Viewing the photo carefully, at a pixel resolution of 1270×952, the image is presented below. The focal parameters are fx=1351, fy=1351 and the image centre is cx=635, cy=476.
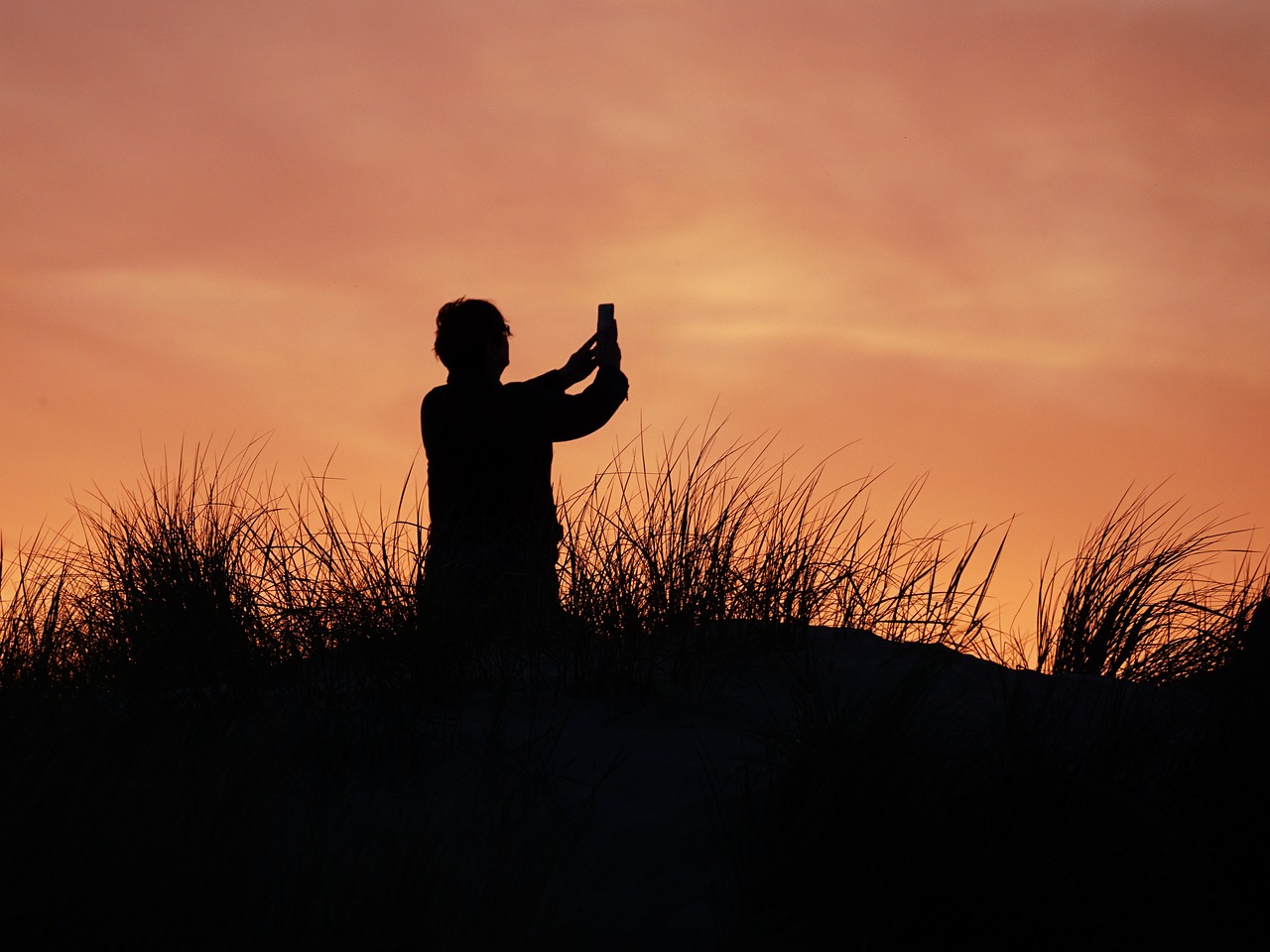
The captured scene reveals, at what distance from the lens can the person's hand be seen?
5156mm

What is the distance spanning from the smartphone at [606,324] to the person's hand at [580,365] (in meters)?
0.06

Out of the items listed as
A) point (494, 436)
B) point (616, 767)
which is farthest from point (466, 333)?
point (616, 767)

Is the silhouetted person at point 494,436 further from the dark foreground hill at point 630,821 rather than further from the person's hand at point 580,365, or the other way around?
the dark foreground hill at point 630,821

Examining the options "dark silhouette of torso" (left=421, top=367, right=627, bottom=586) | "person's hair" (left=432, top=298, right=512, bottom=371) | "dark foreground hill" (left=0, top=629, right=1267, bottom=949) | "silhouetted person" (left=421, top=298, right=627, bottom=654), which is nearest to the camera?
"dark foreground hill" (left=0, top=629, right=1267, bottom=949)

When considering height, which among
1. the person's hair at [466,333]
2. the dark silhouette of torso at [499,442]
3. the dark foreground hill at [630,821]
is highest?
the person's hair at [466,333]

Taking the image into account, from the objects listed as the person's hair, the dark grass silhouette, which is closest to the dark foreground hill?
the dark grass silhouette

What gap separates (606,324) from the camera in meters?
5.21

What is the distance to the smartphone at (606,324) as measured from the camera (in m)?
5.17

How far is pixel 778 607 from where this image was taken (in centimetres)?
418

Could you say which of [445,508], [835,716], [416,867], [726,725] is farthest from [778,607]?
[416,867]

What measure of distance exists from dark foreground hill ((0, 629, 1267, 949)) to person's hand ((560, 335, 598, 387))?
1.70 m

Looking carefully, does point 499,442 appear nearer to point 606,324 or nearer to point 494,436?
point 494,436

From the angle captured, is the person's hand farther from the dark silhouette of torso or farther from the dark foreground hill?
the dark foreground hill

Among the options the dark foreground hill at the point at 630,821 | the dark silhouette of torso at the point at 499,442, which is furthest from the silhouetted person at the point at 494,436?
the dark foreground hill at the point at 630,821
